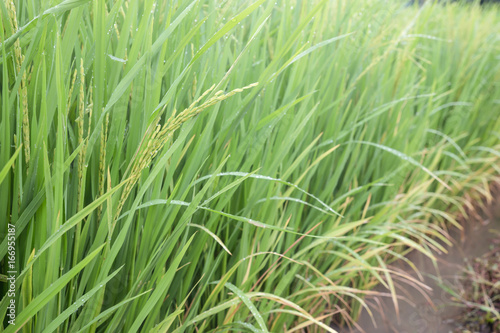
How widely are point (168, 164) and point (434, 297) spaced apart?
1369 mm

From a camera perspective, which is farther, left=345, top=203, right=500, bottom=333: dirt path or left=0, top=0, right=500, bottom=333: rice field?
left=345, top=203, right=500, bottom=333: dirt path

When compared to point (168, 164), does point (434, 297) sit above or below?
below

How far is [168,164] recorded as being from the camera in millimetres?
833

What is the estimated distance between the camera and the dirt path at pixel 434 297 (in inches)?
60.1

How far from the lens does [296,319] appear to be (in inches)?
47.1

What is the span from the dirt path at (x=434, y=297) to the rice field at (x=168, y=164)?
190 millimetres

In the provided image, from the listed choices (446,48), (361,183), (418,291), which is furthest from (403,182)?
(446,48)

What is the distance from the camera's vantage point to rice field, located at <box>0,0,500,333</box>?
24.1 inches

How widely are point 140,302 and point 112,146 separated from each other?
277 mm

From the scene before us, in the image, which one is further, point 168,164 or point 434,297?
point 434,297

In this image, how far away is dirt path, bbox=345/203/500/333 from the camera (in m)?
1.53

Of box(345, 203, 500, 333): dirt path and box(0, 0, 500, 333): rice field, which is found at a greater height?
box(0, 0, 500, 333): rice field

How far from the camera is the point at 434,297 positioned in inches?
67.1

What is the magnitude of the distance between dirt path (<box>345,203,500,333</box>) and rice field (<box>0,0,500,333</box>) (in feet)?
0.62
